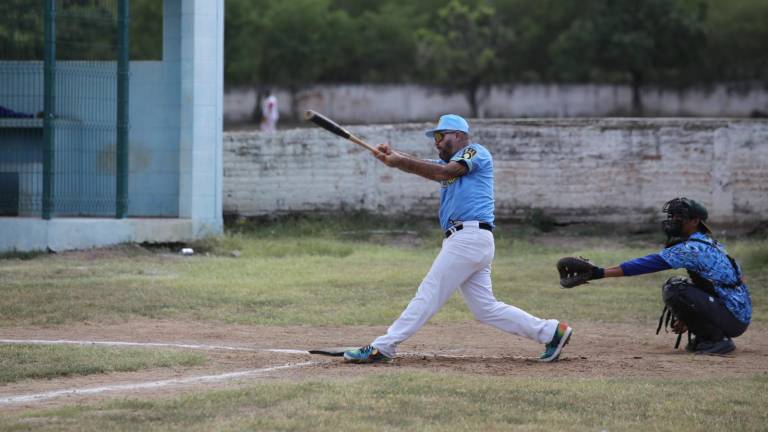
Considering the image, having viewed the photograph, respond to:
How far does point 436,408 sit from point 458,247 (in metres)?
2.08

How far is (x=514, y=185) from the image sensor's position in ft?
74.5

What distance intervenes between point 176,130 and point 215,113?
2.46 ft

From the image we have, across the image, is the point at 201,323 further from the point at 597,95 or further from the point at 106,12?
the point at 597,95

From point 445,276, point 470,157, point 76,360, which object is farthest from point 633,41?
point 76,360

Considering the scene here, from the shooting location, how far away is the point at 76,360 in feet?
31.4

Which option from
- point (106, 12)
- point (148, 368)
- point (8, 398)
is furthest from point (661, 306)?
point (106, 12)

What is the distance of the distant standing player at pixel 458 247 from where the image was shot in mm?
9336

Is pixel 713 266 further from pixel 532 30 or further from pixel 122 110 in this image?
pixel 532 30

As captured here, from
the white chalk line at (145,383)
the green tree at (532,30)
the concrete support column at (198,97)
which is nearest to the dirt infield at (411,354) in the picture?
the white chalk line at (145,383)

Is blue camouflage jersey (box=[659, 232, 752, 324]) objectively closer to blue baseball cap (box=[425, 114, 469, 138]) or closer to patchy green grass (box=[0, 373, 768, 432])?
patchy green grass (box=[0, 373, 768, 432])

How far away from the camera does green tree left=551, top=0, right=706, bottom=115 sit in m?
39.6

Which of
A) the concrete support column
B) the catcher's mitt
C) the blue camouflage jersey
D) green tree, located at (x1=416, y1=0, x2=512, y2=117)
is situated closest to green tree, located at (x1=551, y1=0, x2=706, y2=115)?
green tree, located at (x1=416, y1=0, x2=512, y2=117)

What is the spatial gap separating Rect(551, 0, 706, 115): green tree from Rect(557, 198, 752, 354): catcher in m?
29.7

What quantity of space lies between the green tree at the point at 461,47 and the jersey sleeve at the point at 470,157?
31525 millimetres
